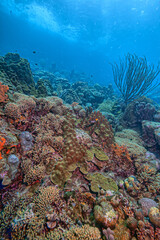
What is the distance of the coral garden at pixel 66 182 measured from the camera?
204cm

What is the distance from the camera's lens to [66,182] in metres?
3.07

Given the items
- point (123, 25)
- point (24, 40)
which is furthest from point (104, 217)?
point (24, 40)

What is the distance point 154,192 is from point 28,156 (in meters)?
4.33

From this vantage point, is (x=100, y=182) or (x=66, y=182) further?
(x=100, y=182)

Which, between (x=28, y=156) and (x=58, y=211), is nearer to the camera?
(x=58, y=211)

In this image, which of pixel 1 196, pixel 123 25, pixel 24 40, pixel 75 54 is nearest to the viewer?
pixel 1 196

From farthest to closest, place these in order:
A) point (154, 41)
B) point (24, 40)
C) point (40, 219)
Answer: point (24, 40), point (154, 41), point (40, 219)

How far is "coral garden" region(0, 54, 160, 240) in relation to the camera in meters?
2.04

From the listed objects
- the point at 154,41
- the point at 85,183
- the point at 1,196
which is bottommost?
the point at 1,196

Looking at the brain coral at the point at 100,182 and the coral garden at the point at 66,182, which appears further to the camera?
the brain coral at the point at 100,182

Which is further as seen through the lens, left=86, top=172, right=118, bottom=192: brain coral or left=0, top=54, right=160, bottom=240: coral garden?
left=86, top=172, right=118, bottom=192: brain coral

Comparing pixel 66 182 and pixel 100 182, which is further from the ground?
pixel 100 182

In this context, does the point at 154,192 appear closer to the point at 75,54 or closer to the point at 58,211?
the point at 58,211

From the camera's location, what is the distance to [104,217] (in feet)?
6.95
